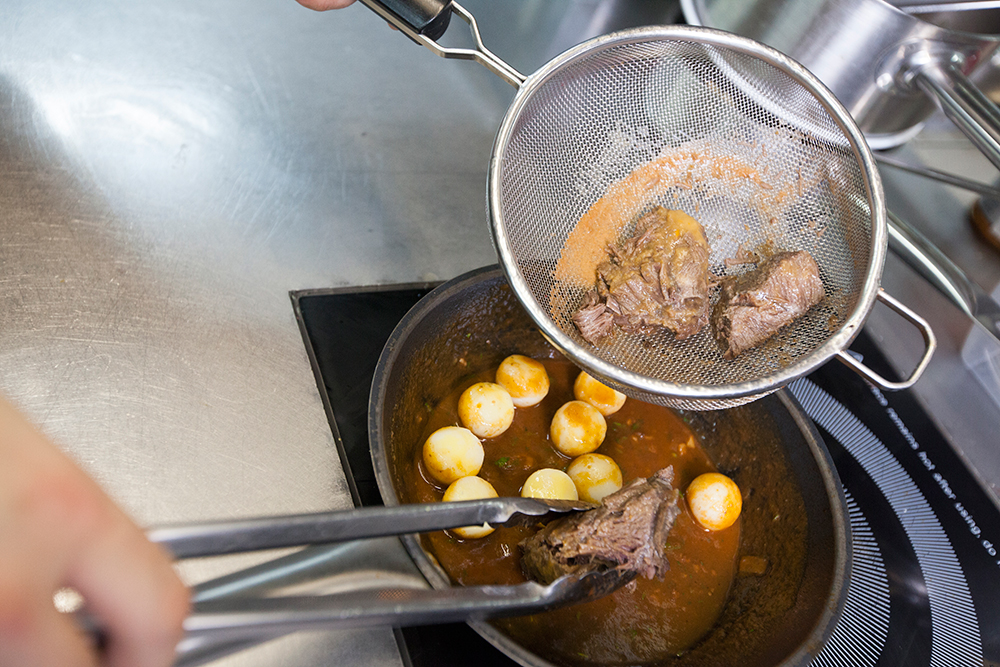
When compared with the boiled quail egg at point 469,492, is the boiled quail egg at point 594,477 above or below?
above

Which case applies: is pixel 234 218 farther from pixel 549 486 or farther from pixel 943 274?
pixel 943 274

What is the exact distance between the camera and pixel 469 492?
1.17 meters

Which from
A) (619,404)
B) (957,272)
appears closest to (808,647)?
(619,404)

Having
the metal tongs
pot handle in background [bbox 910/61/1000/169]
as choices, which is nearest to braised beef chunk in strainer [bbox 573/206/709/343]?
the metal tongs

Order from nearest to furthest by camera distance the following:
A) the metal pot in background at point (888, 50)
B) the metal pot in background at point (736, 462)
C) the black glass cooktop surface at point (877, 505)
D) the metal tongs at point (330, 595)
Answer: the metal tongs at point (330, 595), the metal pot in background at point (736, 462), the black glass cooktop surface at point (877, 505), the metal pot in background at point (888, 50)

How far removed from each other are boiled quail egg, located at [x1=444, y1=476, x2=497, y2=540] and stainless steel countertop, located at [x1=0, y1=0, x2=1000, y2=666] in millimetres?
191

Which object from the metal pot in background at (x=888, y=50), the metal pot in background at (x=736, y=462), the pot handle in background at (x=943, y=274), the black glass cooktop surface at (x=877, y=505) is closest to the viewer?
the metal pot in background at (x=736, y=462)

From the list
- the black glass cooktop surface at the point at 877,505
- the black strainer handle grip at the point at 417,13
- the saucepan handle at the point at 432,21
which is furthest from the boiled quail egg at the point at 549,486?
the black strainer handle grip at the point at 417,13

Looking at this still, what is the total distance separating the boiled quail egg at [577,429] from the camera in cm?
133

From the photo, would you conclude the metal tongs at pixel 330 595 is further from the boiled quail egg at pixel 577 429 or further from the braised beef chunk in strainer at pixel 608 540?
the boiled quail egg at pixel 577 429

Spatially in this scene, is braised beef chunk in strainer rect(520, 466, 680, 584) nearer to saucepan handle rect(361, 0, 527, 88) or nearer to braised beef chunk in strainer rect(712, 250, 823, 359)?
braised beef chunk in strainer rect(712, 250, 823, 359)

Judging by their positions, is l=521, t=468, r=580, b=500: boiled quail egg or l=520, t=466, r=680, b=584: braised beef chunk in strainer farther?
l=521, t=468, r=580, b=500: boiled quail egg

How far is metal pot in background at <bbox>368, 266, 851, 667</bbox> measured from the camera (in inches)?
40.5

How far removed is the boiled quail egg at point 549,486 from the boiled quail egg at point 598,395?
0.21 meters
